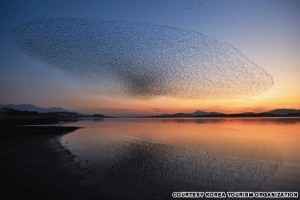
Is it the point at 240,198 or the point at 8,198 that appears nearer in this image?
the point at 8,198

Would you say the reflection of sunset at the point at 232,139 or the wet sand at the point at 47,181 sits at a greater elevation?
the reflection of sunset at the point at 232,139

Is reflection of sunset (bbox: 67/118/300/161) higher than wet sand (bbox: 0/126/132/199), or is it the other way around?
reflection of sunset (bbox: 67/118/300/161)

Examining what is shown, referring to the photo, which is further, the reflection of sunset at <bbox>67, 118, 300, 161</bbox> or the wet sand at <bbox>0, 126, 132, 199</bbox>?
the reflection of sunset at <bbox>67, 118, 300, 161</bbox>

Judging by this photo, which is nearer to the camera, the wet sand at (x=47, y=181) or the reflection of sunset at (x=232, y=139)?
the wet sand at (x=47, y=181)

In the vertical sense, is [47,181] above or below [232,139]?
below

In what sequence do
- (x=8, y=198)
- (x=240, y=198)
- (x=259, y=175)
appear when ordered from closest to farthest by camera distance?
1. (x=8, y=198)
2. (x=240, y=198)
3. (x=259, y=175)

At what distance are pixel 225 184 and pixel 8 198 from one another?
14.1 metres

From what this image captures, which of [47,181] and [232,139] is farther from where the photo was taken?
[232,139]

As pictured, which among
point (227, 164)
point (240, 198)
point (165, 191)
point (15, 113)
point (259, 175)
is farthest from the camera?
point (15, 113)

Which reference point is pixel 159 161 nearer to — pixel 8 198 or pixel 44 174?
pixel 44 174

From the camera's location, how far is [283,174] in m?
22.0

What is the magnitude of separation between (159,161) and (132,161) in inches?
115

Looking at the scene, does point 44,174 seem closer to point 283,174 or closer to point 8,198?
point 8,198

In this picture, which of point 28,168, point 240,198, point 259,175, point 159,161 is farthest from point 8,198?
point 259,175
